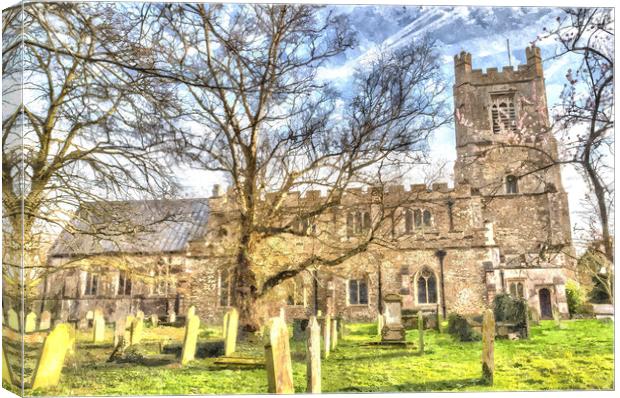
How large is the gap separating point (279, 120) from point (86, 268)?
2964 millimetres

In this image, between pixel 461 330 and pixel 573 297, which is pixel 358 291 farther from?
pixel 573 297

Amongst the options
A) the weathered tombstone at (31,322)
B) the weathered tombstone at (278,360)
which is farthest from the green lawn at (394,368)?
the weathered tombstone at (31,322)

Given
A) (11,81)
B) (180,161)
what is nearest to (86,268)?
(180,161)

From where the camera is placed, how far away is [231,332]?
6938 millimetres

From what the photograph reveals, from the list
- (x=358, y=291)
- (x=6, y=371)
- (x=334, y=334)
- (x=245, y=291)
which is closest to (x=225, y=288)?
(x=245, y=291)

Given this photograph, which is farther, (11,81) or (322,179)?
(322,179)

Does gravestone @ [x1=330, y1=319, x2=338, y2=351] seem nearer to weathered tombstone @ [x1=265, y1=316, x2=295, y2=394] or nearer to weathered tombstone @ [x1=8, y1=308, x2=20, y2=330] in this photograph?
weathered tombstone @ [x1=265, y1=316, x2=295, y2=394]

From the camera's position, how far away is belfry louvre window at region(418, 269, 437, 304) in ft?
23.5

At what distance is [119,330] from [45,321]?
32.6 inches

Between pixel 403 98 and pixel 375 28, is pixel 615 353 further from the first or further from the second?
pixel 375 28

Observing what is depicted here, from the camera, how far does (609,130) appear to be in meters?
7.20

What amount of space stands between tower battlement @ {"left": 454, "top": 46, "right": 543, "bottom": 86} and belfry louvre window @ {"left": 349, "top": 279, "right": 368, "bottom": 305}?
2.82m

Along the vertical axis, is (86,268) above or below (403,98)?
below

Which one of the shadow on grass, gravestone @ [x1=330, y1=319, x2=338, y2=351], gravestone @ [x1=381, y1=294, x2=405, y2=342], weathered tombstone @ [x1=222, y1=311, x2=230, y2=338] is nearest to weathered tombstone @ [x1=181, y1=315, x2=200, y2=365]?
weathered tombstone @ [x1=222, y1=311, x2=230, y2=338]
